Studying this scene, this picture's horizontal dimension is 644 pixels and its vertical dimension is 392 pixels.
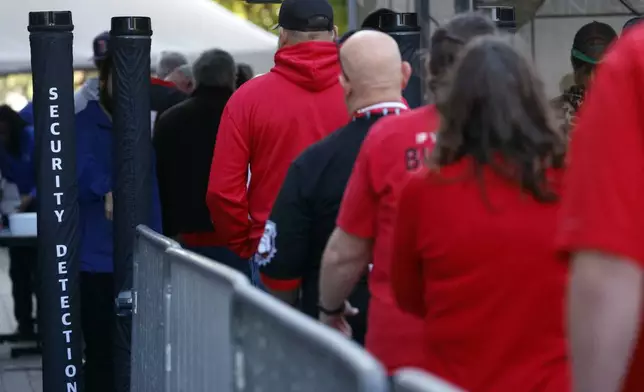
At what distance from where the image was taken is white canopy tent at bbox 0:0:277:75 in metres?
11.4

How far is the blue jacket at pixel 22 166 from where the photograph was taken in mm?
11711

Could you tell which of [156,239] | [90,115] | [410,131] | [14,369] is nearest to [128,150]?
[90,115]

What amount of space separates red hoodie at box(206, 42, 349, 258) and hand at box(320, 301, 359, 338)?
1363 mm

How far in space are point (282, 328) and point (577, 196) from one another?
2.80ft

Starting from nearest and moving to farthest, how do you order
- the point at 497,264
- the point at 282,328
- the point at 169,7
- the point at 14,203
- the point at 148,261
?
the point at 282,328 → the point at 497,264 → the point at 148,261 → the point at 14,203 → the point at 169,7

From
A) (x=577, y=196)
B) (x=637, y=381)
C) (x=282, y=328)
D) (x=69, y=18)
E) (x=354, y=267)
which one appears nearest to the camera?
(x=577, y=196)

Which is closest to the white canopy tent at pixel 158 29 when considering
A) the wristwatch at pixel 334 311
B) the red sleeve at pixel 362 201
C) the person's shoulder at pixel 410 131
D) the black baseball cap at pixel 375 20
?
the black baseball cap at pixel 375 20

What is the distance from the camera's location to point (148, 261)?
20.2 ft

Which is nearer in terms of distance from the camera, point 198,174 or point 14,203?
point 198,174

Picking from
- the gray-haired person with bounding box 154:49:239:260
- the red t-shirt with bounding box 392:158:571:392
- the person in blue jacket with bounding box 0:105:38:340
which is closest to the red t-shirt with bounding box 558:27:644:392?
the red t-shirt with bounding box 392:158:571:392

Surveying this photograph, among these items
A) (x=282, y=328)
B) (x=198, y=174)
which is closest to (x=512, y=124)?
(x=282, y=328)

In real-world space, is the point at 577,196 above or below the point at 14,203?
above

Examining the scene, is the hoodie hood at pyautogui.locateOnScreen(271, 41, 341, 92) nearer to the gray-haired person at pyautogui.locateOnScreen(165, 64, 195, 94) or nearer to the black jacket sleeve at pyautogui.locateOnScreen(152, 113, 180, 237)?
the black jacket sleeve at pyautogui.locateOnScreen(152, 113, 180, 237)

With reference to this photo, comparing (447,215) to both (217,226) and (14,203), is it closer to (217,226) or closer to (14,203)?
(217,226)
